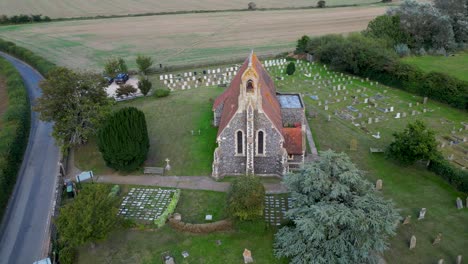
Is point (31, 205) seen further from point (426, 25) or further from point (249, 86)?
point (426, 25)

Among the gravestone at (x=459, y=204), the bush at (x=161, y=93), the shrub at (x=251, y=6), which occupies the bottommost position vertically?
the gravestone at (x=459, y=204)

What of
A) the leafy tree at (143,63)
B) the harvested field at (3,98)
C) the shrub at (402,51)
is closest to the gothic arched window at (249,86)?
the harvested field at (3,98)

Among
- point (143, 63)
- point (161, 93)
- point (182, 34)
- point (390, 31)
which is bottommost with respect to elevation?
point (161, 93)

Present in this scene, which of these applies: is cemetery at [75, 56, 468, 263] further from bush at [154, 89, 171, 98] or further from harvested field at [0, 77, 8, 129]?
harvested field at [0, 77, 8, 129]

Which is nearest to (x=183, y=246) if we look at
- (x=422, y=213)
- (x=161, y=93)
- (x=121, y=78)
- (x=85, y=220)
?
(x=85, y=220)

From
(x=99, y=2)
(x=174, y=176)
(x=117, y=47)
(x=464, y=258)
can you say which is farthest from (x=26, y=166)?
(x=99, y=2)

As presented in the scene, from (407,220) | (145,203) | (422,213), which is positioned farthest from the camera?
(145,203)

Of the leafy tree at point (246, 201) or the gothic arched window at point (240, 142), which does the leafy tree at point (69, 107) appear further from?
the leafy tree at point (246, 201)
